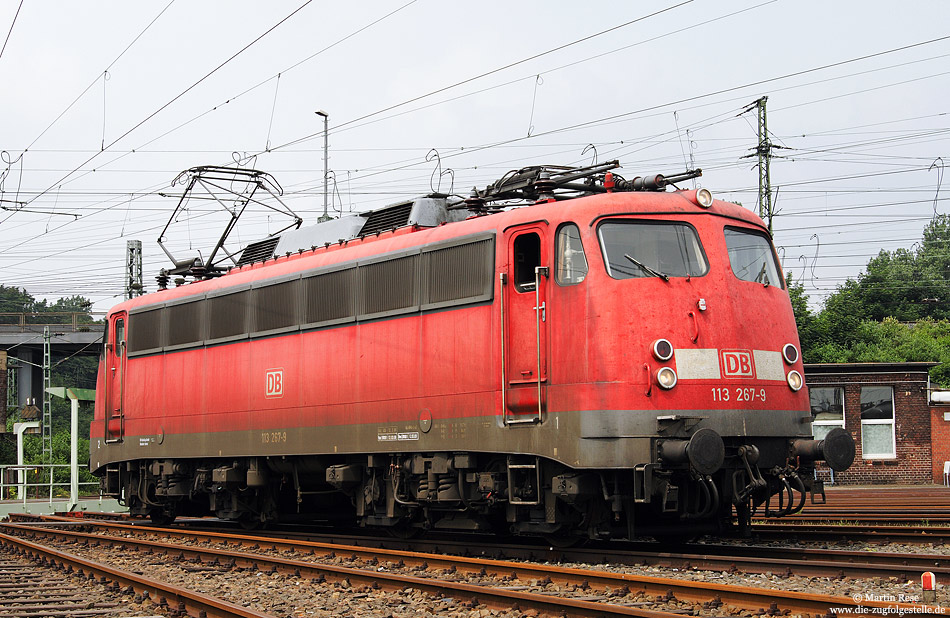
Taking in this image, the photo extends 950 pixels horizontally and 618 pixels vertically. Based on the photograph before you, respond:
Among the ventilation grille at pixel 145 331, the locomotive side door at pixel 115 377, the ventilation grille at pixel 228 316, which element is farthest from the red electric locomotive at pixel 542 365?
the locomotive side door at pixel 115 377

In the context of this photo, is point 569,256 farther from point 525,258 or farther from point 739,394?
point 739,394

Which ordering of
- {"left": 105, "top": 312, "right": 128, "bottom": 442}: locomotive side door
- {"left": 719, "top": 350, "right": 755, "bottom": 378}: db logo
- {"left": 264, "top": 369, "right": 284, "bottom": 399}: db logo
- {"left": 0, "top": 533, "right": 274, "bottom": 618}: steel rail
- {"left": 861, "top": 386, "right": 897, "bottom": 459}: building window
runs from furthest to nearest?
{"left": 861, "top": 386, "right": 897, "bottom": 459}: building window
{"left": 105, "top": 312, "right": 128, "bottom": 442}: locomotive side door
{"left": 264, "top": 369, "right": 284, "bottom": 399}: db logo
{"left": 719, "top": 350, "right": 755, "bottom": 378}: db logo
{"left": 0, "top": 533, "right": 274, "bottom": 618}: steel rail

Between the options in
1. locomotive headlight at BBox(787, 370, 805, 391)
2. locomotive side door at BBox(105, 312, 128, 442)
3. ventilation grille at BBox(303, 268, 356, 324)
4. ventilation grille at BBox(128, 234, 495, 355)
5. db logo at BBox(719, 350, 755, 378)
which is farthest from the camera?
locomotive side door at BBox(105, 312, 128, 442)

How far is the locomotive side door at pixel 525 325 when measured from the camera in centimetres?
1137

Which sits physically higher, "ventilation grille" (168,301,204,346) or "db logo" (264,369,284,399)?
"ventilation grille" (168,301,204,346)

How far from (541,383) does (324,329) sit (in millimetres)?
A: 4445

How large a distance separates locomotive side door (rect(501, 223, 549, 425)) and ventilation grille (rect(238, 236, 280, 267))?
6607 mm

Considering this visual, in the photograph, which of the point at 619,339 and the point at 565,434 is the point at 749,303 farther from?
the point at 565,434

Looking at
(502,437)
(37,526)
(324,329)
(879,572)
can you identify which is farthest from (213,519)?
(879,572)

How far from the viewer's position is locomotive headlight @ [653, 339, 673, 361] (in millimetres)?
10742

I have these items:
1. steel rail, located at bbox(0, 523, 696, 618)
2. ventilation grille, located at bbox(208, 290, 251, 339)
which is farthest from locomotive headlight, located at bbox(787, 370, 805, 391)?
ventilation grille, located at bbox(208, 290, 251, 339)

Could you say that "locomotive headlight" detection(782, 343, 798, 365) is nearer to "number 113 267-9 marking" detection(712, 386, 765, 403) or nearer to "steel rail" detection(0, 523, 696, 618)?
"number 113 267-9 marking" detection(712, 386, 765, 403)

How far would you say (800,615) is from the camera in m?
7.62

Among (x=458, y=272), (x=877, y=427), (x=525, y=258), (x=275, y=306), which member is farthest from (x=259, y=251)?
(x=877, y=427)
